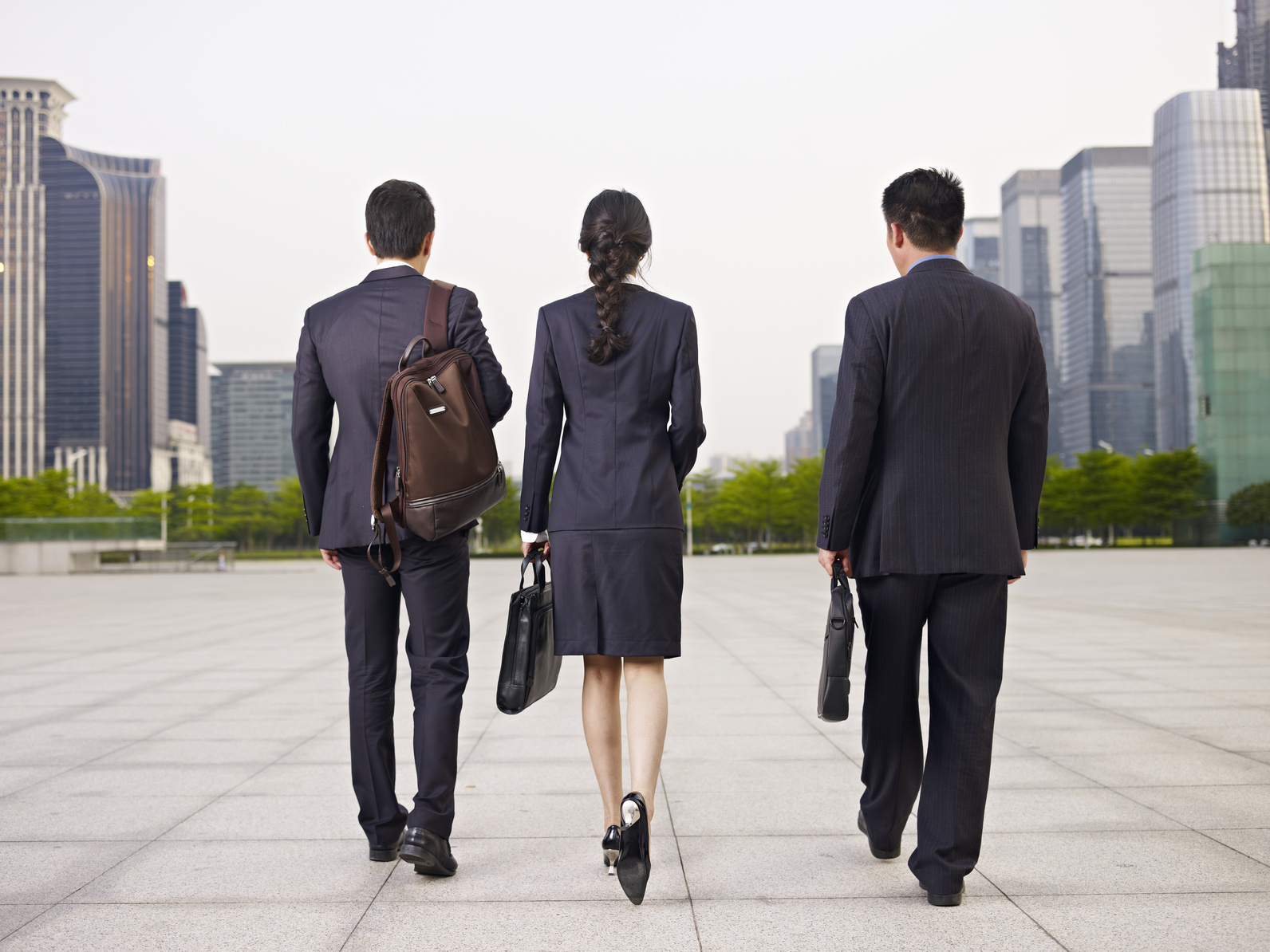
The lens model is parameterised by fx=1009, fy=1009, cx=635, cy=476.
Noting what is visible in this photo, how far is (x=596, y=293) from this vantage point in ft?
9.00

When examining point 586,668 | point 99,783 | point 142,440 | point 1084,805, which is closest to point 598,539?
point 586,668

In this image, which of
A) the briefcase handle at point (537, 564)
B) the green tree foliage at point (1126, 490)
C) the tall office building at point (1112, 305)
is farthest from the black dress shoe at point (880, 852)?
the tall office building at point (1112, 305)

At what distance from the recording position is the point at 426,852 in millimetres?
2699

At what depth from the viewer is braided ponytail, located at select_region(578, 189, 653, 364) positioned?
8.89 feet

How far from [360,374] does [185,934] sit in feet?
4.92

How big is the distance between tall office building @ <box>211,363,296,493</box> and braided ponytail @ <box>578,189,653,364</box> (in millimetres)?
144033

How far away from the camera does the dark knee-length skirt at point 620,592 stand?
268 cm

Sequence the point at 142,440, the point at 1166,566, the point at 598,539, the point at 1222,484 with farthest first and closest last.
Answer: the point at 142,440 → the point at 1222,484 → the point at 1166,566 → the point at 598,539

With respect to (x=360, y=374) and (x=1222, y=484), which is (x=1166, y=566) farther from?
(x=1222, y=484)

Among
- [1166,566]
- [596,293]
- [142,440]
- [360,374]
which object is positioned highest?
[142,440]

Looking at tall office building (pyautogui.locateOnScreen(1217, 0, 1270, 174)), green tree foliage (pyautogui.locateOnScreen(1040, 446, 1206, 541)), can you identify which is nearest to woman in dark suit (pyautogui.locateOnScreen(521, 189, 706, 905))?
green tree foliage (pyautogui.locateOnScreen(1040, 446, 1206, 541))

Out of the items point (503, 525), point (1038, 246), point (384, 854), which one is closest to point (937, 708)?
point (384, 854)

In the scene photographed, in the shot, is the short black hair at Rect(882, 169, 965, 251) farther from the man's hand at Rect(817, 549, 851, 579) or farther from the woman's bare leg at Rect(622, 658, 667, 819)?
the woman's bare leg at Rect(622, 658, 667, 819)

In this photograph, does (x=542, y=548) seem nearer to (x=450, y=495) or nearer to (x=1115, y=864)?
(x=450, y=495)
